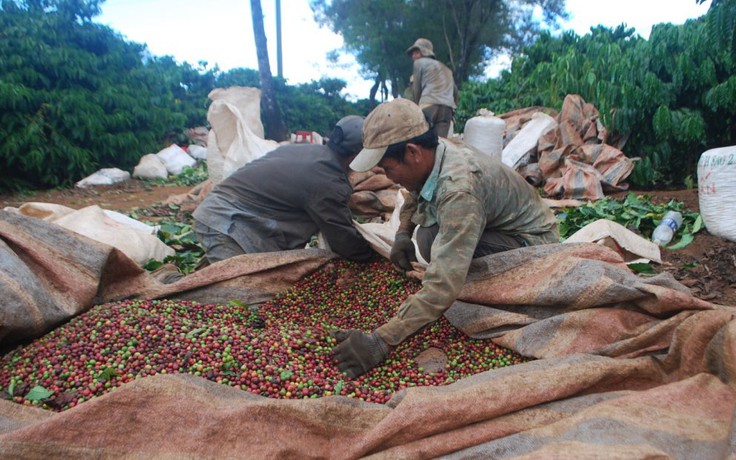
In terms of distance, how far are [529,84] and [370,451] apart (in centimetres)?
1038

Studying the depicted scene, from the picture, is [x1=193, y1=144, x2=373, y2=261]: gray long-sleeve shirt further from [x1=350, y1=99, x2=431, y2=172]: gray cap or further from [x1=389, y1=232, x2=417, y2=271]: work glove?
[x1=350, y1=99, x2=431, y2=172]: gray cap

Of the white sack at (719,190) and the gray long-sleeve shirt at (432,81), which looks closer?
the white sack at (719,190)

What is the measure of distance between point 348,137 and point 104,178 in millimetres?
5479

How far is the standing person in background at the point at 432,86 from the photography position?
6.62 m

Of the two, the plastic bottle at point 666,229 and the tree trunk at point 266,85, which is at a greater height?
the tree trunk at point 266,85

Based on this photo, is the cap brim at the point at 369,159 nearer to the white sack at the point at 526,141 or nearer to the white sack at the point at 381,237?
the white sack at the point at 381,237

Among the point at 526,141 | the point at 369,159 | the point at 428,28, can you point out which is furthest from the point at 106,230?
the point at 428,28

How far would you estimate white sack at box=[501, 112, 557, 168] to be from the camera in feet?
22.4

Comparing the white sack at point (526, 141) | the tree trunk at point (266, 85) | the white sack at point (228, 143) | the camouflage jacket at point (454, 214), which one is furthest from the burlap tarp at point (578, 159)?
the tree trunk at point (266, 85)

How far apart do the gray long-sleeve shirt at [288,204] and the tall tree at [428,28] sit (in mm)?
14072

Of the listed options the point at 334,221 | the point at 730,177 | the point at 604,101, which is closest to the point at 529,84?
the point at 604,101

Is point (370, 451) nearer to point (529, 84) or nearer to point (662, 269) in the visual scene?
point (662, 269)

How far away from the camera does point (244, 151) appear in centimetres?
464

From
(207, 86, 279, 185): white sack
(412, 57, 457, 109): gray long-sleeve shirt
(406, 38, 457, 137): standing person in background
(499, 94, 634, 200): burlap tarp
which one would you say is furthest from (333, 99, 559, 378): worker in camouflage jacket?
(412, 57, 457, 109): gray long-sleeve shirt
